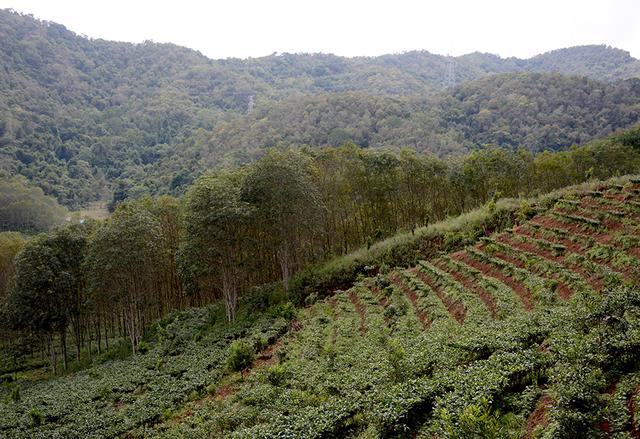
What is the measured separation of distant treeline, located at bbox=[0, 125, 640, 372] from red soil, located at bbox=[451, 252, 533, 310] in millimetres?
8490

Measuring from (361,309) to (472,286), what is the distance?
746 centimetres

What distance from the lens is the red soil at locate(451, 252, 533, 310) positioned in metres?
18.5

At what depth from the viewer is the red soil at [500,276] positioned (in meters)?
18.5

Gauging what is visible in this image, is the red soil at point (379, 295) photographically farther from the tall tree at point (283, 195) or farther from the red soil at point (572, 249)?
the red soil at point (572, 249)

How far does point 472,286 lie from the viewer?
22.0 meters

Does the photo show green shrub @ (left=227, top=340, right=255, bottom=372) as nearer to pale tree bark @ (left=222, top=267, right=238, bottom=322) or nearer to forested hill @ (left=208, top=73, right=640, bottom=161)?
pale tree bark @ (left=222, top=267, right=238, bottom=322)

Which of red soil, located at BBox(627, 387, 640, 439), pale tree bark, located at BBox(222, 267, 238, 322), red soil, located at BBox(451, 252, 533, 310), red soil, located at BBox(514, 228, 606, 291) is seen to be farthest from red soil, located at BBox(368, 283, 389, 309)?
red soil, located at BBox(627, 387, 640, 439)

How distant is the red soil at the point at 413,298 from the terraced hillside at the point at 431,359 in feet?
0.39

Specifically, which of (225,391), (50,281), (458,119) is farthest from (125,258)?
(458,119)

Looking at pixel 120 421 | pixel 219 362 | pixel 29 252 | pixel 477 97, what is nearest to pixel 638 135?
pixel 219 362

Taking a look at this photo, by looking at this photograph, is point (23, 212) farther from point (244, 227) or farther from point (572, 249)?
point (572, 249)

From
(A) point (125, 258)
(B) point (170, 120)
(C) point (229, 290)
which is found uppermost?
(B) point (170, 120)

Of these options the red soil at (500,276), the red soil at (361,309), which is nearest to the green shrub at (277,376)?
the red soil at (361,309)

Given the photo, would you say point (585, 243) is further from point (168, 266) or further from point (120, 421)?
point (168, 266)
